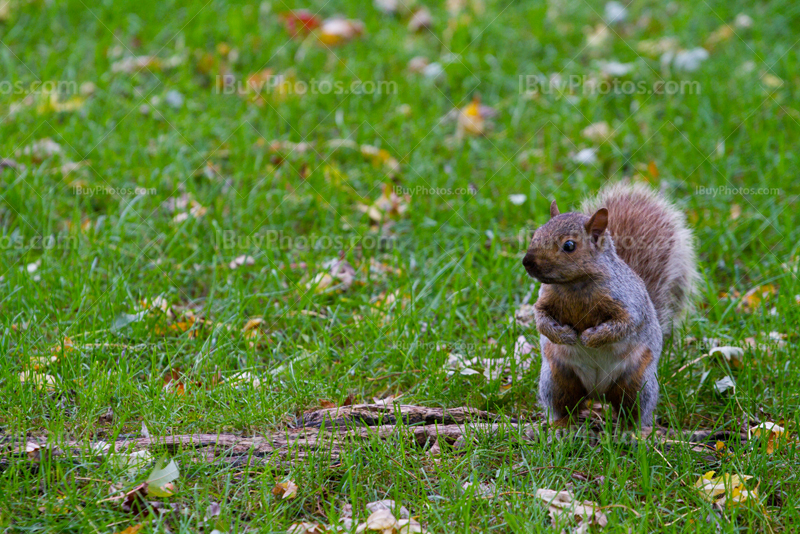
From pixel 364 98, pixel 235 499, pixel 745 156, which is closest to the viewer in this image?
pixel 235 499

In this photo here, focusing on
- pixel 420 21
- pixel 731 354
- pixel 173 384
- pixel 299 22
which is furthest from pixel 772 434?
pixel 299 22

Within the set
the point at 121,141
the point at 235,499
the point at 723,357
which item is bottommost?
the point at 235,499

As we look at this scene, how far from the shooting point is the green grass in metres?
2.21

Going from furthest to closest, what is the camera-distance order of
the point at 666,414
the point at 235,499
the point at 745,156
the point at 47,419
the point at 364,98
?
the point at 364,98 < the point at 745,156 < the point at 666,414 < the point at 47,419 < the point at 235,499

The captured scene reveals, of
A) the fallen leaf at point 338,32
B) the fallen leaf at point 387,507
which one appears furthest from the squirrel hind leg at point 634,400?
the fallen leaf at point 338,32

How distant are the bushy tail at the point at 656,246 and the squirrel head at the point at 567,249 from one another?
0.44m

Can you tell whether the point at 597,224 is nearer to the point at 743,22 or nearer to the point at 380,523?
the point at 380,523

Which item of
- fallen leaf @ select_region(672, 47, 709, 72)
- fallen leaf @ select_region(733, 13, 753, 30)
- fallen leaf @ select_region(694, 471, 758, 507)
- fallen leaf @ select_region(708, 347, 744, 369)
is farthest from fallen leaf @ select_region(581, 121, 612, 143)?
fallen leaf @ select_region(694, 471, 758, 507)

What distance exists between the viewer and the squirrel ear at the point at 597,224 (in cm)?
227

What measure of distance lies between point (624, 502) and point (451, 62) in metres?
3.59

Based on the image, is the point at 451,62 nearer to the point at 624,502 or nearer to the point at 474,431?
the point at 474,431

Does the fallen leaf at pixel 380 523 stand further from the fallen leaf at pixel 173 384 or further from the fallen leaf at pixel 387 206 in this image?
the fallen leaf at pixel 387 206

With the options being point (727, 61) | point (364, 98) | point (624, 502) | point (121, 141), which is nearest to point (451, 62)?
point (364, 98)

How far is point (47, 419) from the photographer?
2.40 metres
